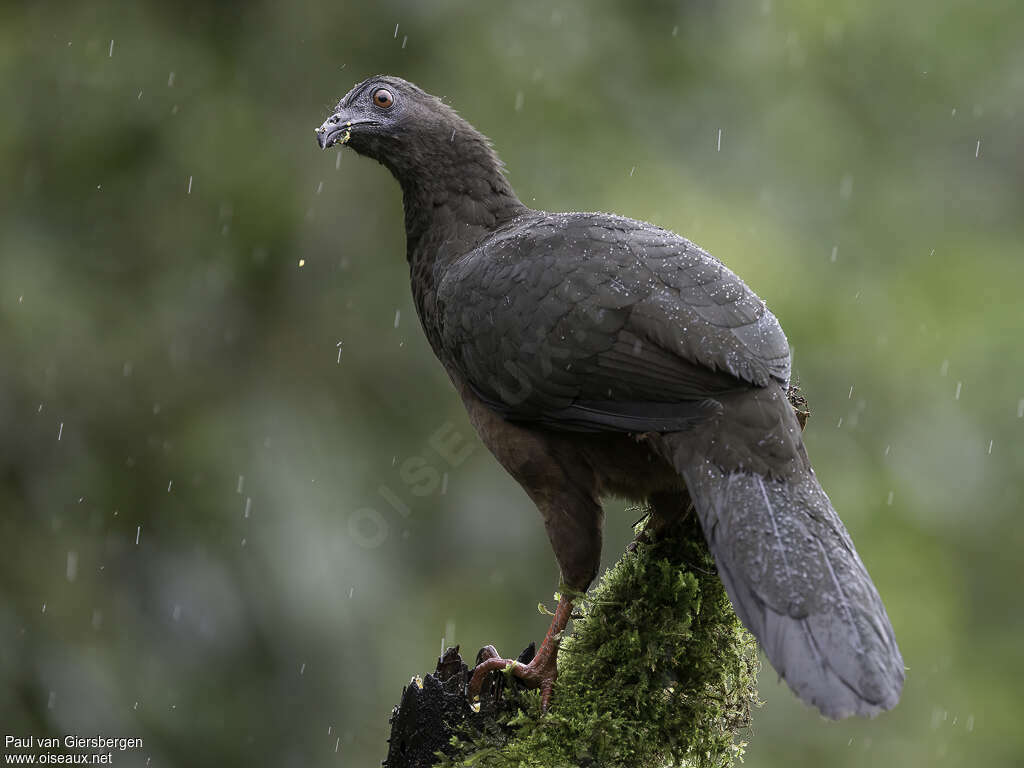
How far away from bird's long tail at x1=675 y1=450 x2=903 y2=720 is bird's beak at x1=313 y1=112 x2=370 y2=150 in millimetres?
1851

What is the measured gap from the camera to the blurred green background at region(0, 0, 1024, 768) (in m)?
5.79

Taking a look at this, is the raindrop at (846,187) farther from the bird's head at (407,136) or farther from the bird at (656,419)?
the bird at (656,419)

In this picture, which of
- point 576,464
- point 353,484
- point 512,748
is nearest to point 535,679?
point 512,748

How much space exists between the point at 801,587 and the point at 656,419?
0.64 meters

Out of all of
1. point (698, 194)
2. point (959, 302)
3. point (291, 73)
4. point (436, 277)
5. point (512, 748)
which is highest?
point (291, 73)

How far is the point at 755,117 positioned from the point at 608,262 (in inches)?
146

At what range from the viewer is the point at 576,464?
3559 mm

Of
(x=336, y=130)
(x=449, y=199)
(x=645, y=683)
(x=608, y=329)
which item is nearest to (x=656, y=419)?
(x=608, y=329)

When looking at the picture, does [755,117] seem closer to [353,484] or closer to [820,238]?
[820,238]

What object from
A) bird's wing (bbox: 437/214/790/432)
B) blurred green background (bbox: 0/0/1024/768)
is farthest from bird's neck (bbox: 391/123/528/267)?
blurred green background (bbox: 0/0/1024/768)

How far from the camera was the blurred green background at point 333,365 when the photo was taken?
19.0 feet

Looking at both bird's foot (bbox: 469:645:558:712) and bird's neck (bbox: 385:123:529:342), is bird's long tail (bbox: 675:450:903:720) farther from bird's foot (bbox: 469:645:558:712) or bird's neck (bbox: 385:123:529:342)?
bird's neck (bbox: 385:123:529:342)

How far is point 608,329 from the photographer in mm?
3309

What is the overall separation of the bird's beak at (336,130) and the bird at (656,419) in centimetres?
66
